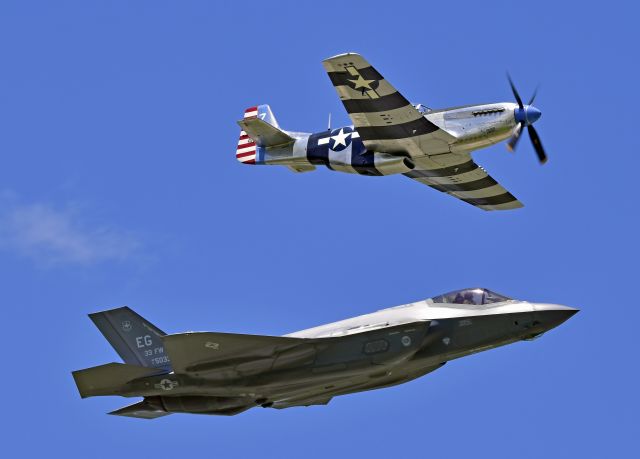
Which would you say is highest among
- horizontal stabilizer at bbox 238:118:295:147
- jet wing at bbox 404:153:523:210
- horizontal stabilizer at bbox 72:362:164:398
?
horizontal stabilizer at bbox 238:118:295:147

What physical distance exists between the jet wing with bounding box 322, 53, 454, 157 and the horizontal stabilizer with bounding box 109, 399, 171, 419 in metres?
16.0

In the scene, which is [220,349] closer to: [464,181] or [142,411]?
[142,411]

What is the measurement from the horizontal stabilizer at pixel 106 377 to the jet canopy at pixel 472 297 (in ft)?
32.7

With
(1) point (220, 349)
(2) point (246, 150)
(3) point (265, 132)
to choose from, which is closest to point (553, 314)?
(1) point (220, 349)

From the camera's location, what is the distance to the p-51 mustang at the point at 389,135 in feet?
167

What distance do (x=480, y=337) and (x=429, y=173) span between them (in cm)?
1858

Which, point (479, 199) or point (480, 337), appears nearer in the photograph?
point (480, 337)

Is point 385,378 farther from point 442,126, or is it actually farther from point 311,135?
point 311,135

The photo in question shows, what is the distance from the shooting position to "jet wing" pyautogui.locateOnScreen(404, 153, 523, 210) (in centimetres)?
5472

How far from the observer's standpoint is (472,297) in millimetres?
40688

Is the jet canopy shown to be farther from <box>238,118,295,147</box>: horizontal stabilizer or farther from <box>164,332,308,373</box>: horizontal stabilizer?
<box>238,118,295,147</box>: horizontal stabilizer

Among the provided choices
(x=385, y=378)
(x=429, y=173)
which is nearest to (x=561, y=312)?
(x=385, y=378)

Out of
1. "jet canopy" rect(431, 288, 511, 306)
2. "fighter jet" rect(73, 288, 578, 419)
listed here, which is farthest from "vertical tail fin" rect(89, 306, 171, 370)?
"jet canopy" rect(431, 288, 511, 306)

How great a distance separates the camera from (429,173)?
188ft
